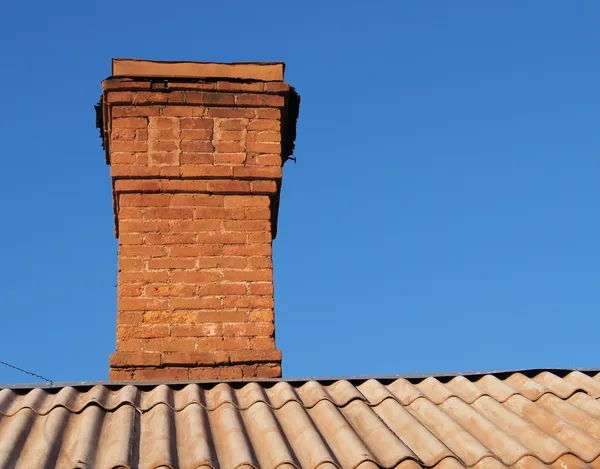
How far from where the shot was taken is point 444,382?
4.54 meters

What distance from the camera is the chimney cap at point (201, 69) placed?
590 centimetres

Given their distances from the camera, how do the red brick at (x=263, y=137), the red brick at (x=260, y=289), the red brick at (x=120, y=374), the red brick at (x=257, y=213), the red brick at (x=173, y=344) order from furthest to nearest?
the red brick at (x=263, y=137) → the red brick at (x=257, y=213) → the red brick at (x=260, y=289) → the red brick at (x=173, y=344) → the red brick at (x=120, y=374)

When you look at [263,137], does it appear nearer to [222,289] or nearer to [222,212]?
[222,212]

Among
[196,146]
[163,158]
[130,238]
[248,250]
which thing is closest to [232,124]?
[196,146]

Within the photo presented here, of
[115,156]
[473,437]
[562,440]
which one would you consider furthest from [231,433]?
[115,156]

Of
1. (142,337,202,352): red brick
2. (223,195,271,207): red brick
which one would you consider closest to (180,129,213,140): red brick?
(223,195,271,207): red brick

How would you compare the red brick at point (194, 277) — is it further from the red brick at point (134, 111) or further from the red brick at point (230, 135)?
the red brick at point (134, 111)

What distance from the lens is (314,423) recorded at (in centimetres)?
382

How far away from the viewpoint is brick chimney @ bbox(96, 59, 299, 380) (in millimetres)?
5078

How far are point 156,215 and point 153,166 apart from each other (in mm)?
324

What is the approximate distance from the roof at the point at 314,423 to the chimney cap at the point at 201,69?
237cm

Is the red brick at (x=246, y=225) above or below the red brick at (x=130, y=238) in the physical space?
above

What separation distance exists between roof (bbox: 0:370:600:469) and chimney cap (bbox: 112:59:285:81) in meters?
2.37

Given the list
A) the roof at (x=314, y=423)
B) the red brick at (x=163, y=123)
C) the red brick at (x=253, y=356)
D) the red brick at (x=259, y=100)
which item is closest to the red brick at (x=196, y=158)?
the red brick at (x=163, y=123)
